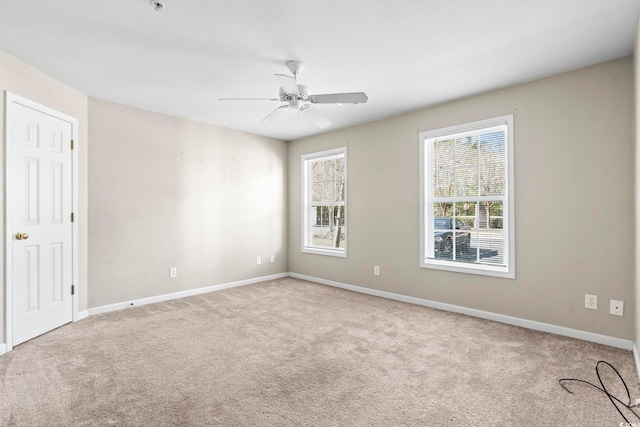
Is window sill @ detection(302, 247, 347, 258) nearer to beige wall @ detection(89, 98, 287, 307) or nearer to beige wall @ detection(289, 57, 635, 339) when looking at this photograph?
beige wall @ detection(89, 98, 287, 307)

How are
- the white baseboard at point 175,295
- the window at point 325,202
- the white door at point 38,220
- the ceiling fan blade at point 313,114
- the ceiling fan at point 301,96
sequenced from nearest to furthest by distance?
the ceiling fan at point 301,96 → the white door at point 38,220 → the ceiling fan blade at point 313,114 → the white baseboard at point 175,295 → the window at point 325,202

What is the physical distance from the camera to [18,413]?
1926 millimetres

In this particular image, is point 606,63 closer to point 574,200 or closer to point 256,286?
point 574,200

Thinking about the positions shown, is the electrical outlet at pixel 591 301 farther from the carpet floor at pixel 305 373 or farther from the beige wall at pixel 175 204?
the beige wall at pixel 175 204

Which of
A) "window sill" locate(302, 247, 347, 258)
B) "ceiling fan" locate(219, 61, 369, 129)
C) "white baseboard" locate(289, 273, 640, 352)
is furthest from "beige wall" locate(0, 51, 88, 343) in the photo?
"white baseboard" locate(289, 273, 640, 352)

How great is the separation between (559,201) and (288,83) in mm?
2745

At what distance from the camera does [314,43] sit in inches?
102

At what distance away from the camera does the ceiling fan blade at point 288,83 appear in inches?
102

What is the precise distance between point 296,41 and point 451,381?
2.75m

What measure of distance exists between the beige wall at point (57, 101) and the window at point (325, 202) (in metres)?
3.14

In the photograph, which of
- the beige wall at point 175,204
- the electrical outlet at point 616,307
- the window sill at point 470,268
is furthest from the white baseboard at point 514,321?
the beige wall at point 175,204

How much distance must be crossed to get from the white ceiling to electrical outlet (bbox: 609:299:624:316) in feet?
6.90

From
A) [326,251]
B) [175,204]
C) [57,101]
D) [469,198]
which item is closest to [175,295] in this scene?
[175,204]

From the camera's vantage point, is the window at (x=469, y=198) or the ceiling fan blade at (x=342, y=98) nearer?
the ceiling fan blade at (x=342, y=98)
